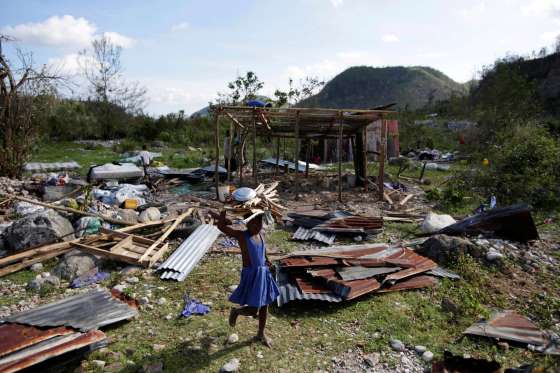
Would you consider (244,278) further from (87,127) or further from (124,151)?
(87,127)

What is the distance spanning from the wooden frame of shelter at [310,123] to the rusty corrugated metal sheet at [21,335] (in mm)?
5858

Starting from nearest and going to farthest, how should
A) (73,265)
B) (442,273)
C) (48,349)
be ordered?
(48,349), (73,265), (442,273)

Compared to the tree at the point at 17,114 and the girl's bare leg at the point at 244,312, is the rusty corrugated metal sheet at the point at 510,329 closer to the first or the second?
the girl's bare leg at the point at 244,312

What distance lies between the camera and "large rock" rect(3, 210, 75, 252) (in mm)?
5258

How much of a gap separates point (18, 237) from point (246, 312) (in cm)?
396

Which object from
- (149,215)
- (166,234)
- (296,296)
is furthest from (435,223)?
(149,215)

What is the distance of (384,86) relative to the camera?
5250 centimetres

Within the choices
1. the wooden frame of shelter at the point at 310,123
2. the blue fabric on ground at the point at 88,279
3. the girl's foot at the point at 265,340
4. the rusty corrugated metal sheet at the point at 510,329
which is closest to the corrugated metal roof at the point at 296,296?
the girl's foot at the point at 265,340

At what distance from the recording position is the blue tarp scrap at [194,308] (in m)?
3.87

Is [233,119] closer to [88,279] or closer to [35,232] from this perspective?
[35,232]

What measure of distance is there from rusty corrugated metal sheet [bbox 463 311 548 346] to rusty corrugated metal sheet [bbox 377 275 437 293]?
2.86 ft

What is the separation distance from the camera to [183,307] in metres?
4.02

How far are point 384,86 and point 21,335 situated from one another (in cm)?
5446

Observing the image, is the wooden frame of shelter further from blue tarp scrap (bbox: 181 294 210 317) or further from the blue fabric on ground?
blue tarp scrap (bbox: 181 294 210 317)
